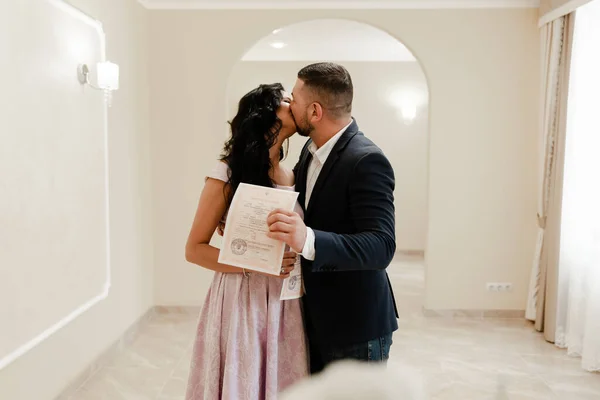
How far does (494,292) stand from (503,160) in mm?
1100

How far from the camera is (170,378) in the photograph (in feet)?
11.2

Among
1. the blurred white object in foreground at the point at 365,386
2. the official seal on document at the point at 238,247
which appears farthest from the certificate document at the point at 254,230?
the blurred white object in foreground at the point at 365,386

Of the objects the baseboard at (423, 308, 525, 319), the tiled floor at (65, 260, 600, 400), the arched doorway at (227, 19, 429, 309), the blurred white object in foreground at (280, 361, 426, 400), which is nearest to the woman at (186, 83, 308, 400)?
the blurred white object in foreground at (280, 361, 426, 400)

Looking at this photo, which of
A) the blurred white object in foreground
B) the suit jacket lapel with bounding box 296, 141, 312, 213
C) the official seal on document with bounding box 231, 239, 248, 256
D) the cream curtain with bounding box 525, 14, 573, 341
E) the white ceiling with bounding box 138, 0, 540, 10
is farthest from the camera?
the white ceiling with bounding box 138, 0, 540, 10

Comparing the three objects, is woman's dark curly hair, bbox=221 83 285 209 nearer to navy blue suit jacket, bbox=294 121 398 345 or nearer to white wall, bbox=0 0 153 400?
navy blue suit jacket, bbox=294 121 398 345

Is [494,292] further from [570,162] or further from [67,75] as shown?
[67,75]

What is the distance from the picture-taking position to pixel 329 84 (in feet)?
5.22

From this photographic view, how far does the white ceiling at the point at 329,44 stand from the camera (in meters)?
5.94

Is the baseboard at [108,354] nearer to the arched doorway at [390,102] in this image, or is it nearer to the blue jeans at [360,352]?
the blue jeans at [360,352]

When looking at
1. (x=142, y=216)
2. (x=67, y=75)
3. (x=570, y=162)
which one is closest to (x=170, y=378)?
(x=142, y=216)

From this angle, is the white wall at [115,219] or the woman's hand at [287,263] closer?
the woman's hand at [287,263]

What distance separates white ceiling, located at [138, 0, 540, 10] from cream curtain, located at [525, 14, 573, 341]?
1.41 feet

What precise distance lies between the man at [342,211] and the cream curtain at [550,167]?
9.37 ft

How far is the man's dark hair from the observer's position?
159cm
